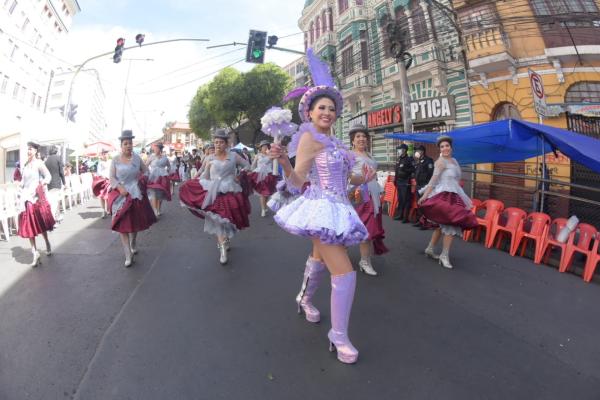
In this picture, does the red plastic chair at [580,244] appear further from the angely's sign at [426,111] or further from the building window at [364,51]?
the building window at [364,51]

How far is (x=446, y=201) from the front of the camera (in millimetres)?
4926

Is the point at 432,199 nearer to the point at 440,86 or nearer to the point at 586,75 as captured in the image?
the point at 586,75

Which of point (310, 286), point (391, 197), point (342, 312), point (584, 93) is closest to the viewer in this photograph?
point (342, 312)

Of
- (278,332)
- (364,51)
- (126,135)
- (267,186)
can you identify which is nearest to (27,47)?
(364,51)

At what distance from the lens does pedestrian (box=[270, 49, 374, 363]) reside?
2.46 meters

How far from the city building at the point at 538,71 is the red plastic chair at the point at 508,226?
3793mm

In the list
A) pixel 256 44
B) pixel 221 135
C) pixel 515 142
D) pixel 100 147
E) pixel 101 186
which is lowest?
pixel 101 186

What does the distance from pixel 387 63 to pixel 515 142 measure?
40.3 ft

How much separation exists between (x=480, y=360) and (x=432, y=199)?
279 centimetres

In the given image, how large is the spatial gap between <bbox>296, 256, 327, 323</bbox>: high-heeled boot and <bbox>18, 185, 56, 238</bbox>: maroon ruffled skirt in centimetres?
442

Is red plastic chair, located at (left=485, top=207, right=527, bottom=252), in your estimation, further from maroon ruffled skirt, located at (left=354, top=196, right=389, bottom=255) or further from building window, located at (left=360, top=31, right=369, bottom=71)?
building window, located at (left=360, top=31, right=369, bottom=71)

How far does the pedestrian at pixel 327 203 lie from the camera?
246cm

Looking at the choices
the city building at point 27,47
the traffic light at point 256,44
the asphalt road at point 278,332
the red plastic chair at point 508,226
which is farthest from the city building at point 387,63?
the city building at point 27,47

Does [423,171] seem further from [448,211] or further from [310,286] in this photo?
[310,286]
